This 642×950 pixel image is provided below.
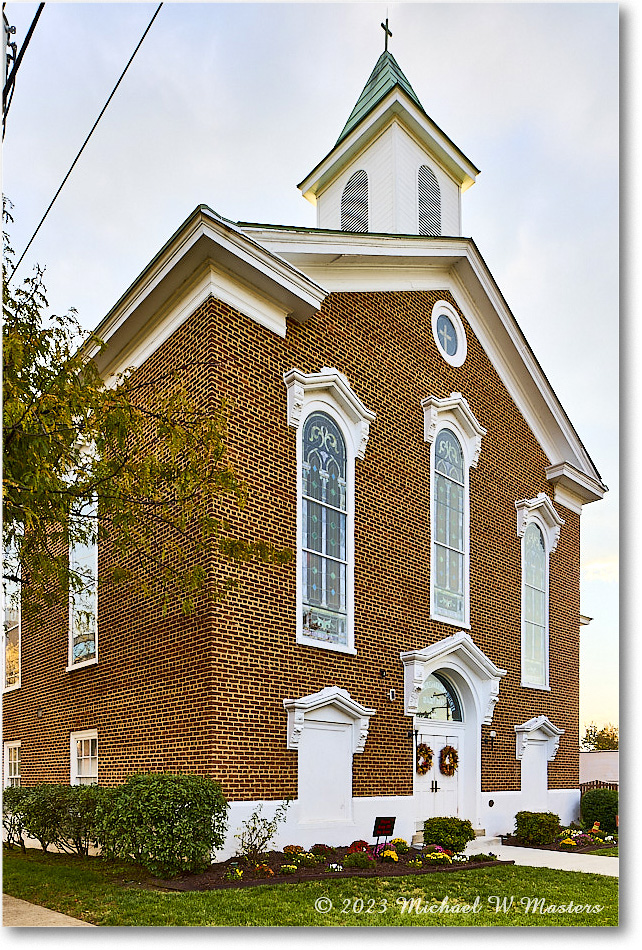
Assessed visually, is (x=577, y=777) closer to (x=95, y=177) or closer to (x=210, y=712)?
(x=210, y=712)

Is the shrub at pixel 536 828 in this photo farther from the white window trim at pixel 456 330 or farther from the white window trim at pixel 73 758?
the white window trim at pixel 456 330

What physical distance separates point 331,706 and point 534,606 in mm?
5617

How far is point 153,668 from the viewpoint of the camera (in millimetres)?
11188

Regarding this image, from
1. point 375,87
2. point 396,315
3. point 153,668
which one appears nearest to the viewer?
point 153,668

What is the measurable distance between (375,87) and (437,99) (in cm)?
131

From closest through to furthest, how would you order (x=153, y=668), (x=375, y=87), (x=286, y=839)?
(x=286, y=839)
(x=153, y=668)
(x=375, y=87)

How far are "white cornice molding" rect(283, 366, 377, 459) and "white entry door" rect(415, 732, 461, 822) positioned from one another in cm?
427

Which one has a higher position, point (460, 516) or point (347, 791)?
point (460, 516)

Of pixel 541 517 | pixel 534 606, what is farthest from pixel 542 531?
pixel 534 606

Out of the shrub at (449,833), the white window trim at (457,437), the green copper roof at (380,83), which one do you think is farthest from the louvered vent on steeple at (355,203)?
the shrub at (449,833)

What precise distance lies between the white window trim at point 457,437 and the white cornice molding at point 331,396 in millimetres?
1425

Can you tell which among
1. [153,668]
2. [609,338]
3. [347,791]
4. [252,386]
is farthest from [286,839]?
[609,338]

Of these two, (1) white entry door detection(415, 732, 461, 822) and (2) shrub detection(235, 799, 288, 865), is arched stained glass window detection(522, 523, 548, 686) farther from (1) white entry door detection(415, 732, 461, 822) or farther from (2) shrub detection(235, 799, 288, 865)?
(2) shrub detection(235, 799, 288, 865)

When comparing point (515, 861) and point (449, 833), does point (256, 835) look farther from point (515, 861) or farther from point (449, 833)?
point (515, 861)
